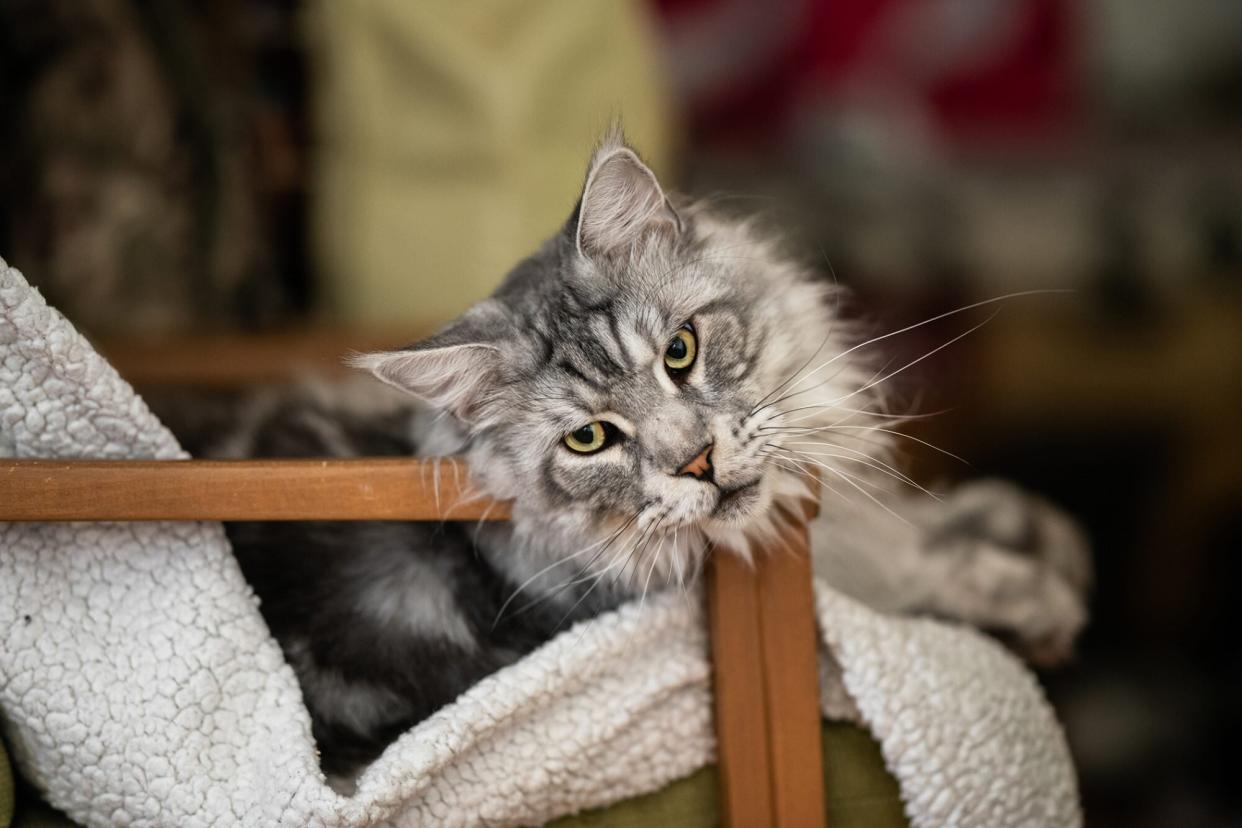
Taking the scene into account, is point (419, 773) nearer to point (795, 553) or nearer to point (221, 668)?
point (221, 668)

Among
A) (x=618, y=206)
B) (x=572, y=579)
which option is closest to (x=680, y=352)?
(x=618, y=206)

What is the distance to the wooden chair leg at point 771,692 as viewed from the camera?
1.04 meters

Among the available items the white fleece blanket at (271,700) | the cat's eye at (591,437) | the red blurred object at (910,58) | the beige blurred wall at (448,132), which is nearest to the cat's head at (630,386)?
the cat's eye at (591,437)

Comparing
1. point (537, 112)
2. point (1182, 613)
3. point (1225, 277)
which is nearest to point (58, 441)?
point (537, 112)

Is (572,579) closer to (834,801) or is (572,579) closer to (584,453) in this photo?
(584,453)

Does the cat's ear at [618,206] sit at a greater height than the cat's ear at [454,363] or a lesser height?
greater

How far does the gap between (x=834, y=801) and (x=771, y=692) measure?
161 mm

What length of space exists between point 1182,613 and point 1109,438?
510mm

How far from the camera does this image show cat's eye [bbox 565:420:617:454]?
42.1 inches

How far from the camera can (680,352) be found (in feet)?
3.57

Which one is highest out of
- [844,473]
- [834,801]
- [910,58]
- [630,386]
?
[910,58]

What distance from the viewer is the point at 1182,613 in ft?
8.21

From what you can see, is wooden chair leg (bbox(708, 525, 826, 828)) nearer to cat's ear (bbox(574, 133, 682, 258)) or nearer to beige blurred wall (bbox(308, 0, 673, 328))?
cat's ear (bbox(574, 133, 682, 258))

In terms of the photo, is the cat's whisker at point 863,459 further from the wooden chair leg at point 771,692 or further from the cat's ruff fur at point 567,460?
the wooden chair leg at point 771,692
